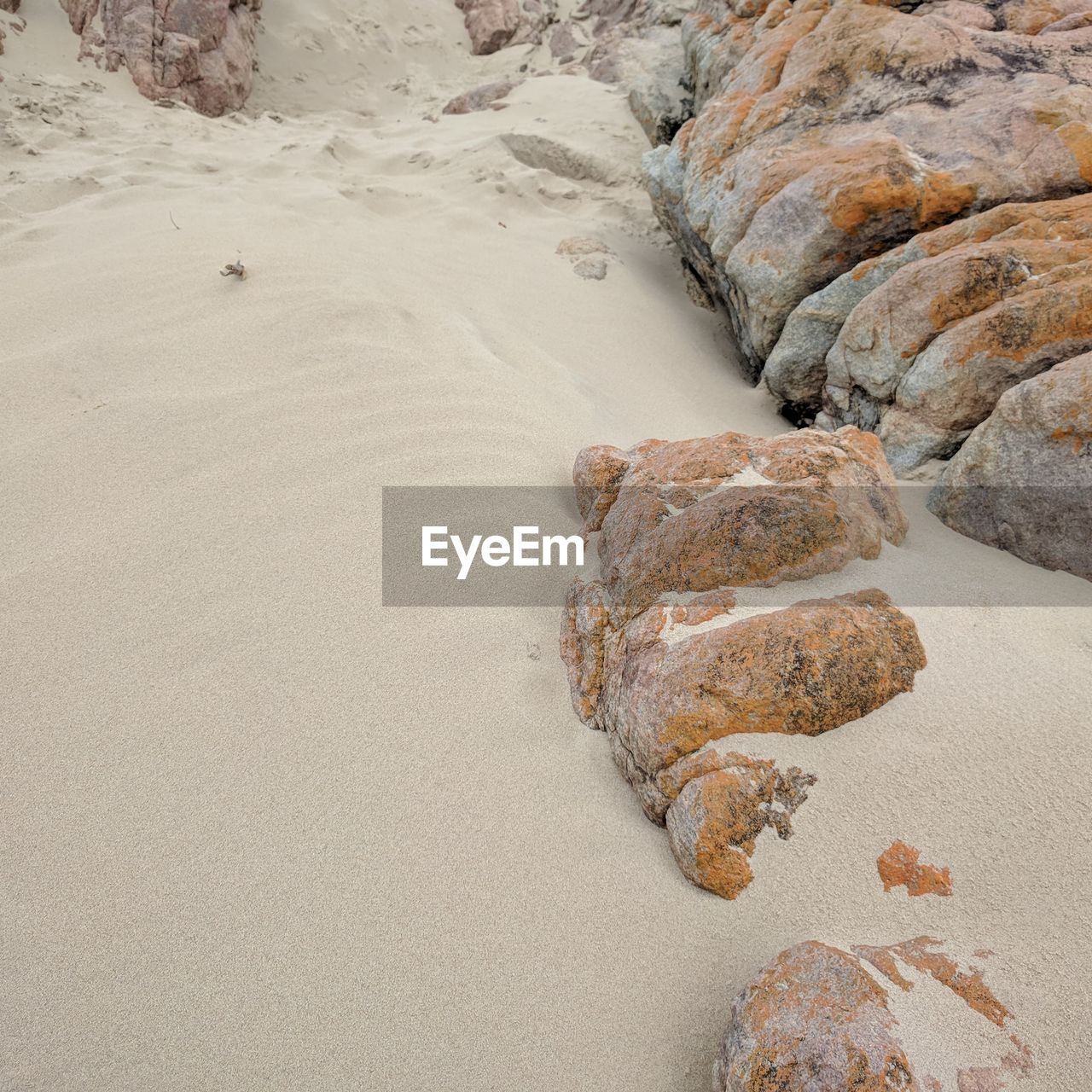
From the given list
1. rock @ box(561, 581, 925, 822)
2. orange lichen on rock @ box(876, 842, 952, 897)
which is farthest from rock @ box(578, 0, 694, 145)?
orange lichen on rock @ box(876, 842, 952, 897)

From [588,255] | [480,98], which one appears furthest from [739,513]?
[480,98]

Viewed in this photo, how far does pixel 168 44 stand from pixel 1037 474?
8534 millimetres

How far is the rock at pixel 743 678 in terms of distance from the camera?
58.5 inches

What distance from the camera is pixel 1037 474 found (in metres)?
2.03

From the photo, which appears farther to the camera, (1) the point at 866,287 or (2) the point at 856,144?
(2) the point at 856,144

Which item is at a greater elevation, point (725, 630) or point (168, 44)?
point (168, 44)

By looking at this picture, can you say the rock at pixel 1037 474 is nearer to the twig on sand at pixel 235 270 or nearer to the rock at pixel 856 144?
the rock at pixel 856 144

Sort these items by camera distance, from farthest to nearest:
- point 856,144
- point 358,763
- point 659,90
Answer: point 659,90 → point 856,144 → point 358,763

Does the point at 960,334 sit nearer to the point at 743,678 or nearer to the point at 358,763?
the point at 743,678

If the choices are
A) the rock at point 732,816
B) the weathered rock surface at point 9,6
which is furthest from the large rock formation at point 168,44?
the rock at point 732,816

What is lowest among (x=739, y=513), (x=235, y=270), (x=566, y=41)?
(x=739, y=513)

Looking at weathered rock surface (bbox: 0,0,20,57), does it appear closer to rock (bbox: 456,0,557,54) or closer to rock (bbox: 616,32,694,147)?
rock (bbox: 456,0,557,54)

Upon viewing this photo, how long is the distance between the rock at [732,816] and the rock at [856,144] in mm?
2709

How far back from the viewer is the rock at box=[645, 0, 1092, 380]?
9.75ft
